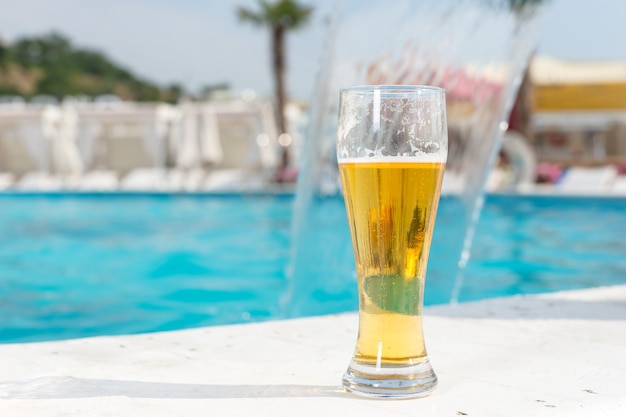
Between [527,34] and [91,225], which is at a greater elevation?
[527,34]

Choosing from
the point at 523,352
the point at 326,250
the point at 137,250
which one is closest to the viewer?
the point at 523,352

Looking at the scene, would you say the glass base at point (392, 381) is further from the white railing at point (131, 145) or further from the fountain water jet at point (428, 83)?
the white railing at point (131, 145)

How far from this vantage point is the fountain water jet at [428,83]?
14.9ft

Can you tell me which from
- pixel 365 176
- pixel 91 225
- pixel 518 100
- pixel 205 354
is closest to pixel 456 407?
pixel 365 176

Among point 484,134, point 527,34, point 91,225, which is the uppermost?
point 527,34

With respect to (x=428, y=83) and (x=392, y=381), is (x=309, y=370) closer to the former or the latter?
(x=392, y=381)

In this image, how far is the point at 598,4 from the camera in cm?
3155

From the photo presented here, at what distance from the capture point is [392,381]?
1742 millimetres

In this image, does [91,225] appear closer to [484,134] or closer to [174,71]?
[484,134]

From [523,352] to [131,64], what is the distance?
5760cm

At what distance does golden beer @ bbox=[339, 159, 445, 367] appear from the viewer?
1.66 metres

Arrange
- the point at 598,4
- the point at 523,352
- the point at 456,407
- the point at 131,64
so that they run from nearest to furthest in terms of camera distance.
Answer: the point at 456,407 → the point at 523,352 → the point at 598,4 → the point at 131,64

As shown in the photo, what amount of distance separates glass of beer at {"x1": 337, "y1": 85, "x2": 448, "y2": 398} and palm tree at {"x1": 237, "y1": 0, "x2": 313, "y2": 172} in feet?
74.5

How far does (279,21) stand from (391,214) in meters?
25.3
